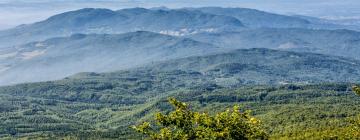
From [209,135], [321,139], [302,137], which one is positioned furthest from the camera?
[302,137]

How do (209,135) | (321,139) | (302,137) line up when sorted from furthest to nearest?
(302,137) → (321,139) → (209,135)

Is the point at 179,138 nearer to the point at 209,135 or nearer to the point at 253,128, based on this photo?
the point at 209,135

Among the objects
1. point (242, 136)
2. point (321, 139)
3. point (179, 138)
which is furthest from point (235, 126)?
point (321, 139)

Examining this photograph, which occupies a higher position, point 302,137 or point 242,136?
point 242,136

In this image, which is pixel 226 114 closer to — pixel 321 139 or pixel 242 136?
pixel 242 136

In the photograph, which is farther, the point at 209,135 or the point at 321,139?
the point at 321,139

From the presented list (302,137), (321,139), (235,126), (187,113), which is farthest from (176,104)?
(302,137)
